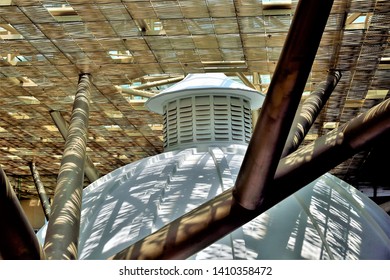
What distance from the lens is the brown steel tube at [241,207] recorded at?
6566mm

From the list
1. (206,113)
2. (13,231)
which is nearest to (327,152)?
(13,231)

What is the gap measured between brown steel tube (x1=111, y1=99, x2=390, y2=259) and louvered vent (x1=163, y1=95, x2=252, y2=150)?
5144 millimetres

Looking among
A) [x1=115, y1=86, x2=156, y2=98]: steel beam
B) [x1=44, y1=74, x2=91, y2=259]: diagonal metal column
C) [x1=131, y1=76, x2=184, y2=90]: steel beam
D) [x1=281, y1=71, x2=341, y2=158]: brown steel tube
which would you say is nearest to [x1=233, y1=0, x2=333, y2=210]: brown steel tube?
[x1=281, y1=71, x2=341, y2=158]: brown steel tube

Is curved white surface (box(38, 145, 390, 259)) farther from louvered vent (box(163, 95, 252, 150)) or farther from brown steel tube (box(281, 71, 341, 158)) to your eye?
brown steel tube (box(281, 71, 341, 158))

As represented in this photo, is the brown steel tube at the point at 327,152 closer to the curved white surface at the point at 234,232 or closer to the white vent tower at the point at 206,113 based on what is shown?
the curved white surface at the point at 234,232

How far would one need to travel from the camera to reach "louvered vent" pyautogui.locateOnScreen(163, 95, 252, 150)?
1205 cm

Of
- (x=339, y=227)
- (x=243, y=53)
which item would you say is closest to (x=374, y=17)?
(x=243, y=53)

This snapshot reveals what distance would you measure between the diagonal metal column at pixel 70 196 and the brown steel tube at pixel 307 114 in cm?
325

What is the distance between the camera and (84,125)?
13516mm

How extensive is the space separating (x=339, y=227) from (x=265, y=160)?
4.01 meters

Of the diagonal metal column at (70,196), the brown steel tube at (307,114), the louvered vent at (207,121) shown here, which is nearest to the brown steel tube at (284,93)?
the brown steel tube at (307,114)

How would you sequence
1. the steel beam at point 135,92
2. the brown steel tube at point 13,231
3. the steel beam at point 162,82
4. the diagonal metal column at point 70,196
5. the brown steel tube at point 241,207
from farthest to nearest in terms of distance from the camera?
1. the steel beam at point 135,92
2. the steel beam at point 162,82
3. the diagonal metal column at point 70,196
4. the brown steel tube at point 241,207
5. the brown steel tube at point 13,231

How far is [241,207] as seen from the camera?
653 centimetres
